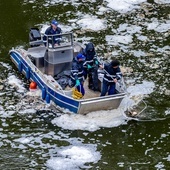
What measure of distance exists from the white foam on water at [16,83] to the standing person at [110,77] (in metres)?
3.24

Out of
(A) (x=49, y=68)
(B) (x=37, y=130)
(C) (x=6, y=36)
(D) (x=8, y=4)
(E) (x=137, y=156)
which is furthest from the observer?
(D) (x=8, y=4)

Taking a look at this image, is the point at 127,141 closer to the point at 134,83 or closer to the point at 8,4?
the point at 134,83

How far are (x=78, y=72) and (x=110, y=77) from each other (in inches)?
43.4

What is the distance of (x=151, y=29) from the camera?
22938mm

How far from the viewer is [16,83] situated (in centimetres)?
1834

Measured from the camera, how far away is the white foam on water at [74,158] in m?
14.1

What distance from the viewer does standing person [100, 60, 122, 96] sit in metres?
16.1

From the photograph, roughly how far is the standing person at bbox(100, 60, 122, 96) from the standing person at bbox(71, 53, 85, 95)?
77 cm

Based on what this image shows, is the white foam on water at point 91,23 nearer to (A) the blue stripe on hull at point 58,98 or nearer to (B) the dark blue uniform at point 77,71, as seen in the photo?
(A) the blue stripe on hull at point 58,98

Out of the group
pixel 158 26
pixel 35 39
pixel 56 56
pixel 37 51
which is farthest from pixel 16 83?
pixel 158 26

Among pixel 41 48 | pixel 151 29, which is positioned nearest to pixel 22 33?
pixel 41 48

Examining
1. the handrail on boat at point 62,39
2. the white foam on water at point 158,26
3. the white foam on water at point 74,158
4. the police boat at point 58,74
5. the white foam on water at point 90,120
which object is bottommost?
the white foam on water at point 74,158

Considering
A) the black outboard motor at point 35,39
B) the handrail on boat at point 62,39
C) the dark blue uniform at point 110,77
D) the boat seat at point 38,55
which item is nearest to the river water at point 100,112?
the dark blue uniform at point 110,77

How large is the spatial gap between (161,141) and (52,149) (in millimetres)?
3394
